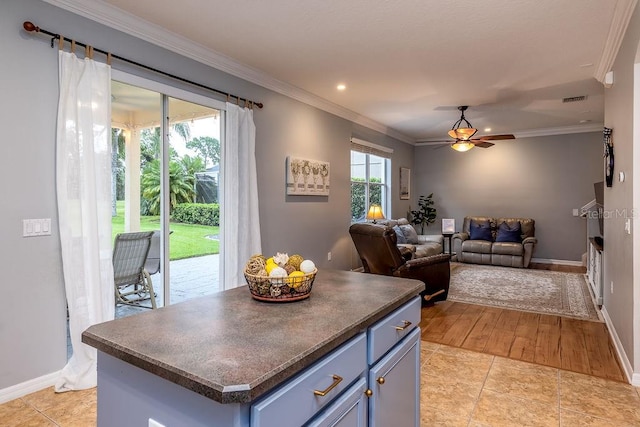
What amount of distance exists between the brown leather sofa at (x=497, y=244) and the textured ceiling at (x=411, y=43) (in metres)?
2.68

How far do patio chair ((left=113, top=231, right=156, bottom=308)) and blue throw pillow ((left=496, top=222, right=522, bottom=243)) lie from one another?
6.42m

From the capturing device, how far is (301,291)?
1.48 m

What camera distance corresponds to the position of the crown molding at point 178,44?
2.69 m

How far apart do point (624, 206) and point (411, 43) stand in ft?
7.09

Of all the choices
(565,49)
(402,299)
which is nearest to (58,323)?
(402,299)

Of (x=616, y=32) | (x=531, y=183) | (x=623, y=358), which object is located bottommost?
(x=623, y=358)

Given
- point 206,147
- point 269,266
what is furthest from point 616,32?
point 206,147

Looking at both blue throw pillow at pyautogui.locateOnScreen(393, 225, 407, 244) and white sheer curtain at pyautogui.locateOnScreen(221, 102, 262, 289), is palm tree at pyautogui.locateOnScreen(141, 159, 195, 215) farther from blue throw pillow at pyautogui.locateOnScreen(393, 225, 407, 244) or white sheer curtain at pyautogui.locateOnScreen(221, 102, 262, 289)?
blue throw pillow at pyautogui.locateOnScreen(393, 225, 407, 244)

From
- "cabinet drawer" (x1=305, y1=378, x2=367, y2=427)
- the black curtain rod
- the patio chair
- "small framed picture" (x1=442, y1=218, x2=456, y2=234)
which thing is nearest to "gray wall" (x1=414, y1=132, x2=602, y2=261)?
"small framed picture" (x1=442, y1=218, x2=456, y2=234)

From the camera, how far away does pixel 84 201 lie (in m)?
2.64

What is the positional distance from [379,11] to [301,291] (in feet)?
7.63

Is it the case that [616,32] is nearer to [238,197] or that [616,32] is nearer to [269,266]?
[269,266]

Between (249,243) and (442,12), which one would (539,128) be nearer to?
(442,12)

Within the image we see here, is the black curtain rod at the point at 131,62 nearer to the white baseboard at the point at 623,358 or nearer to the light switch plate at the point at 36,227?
the light switch plate at the point at 36,227
